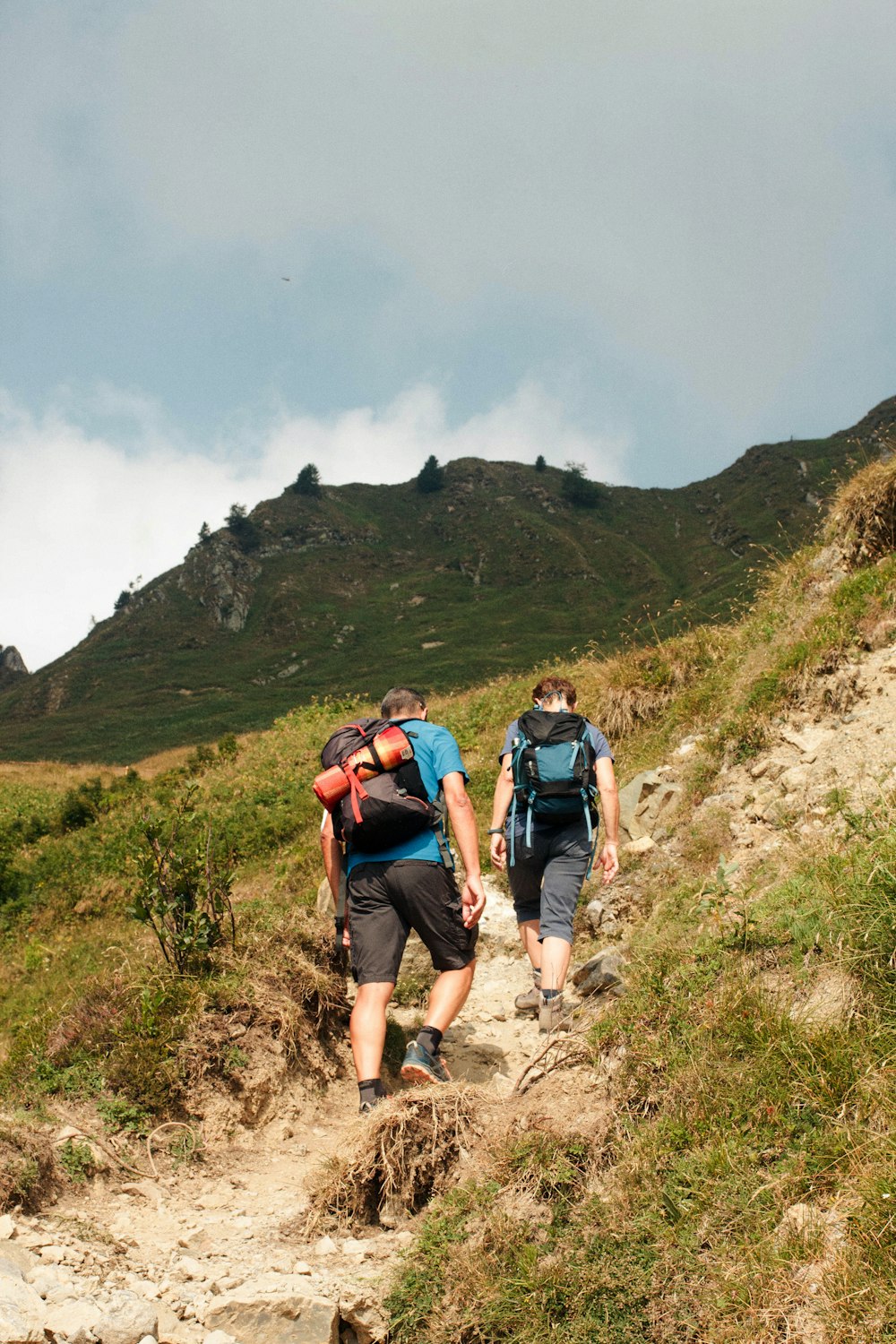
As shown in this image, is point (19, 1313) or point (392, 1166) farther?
point (392, 1166)

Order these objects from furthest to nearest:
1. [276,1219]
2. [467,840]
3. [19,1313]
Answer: [467,840] < [276,1219] < [19,1313]

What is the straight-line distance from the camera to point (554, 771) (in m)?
4.95

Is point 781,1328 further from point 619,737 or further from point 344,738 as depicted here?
point 619,737

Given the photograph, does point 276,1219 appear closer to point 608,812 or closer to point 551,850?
point 551,850

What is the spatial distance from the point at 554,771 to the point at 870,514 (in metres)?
5.38

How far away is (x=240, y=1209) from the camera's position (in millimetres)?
3447

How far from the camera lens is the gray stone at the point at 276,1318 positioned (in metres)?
2.54

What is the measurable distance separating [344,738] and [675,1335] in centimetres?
262

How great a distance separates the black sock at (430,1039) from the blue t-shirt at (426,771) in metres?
0.72

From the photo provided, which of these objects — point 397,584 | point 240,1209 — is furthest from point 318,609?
point 240,1209

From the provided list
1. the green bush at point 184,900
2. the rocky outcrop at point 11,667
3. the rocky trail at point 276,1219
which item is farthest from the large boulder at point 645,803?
the rocky outcrop at point 11,667

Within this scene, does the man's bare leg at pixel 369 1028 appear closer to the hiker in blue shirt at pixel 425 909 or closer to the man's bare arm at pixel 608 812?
the hiker in blue shirt at pixel 425 909

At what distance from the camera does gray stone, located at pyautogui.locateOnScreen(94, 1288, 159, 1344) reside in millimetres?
2436

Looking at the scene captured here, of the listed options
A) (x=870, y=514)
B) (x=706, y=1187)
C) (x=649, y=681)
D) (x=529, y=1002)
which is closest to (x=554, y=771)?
(x=529, y=1002)
